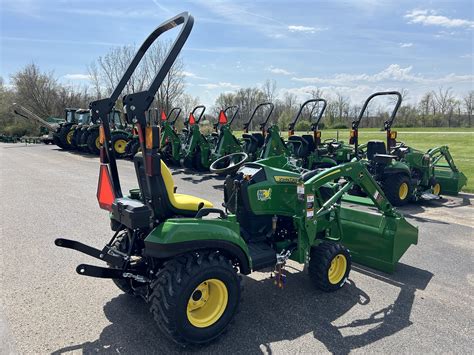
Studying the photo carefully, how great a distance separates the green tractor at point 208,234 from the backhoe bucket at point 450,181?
5.58m

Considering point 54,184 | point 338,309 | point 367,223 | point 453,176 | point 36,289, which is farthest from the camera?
point 54,184

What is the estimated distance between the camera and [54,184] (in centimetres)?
1060

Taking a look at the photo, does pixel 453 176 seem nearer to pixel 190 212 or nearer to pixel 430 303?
pixel 430 303

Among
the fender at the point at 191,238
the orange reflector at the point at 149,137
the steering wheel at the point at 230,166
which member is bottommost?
the fender at the point at 191,238

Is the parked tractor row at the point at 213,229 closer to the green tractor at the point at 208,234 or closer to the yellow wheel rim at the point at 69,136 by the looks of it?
the green tractor at the point at 208,234

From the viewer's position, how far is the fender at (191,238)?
291 cm

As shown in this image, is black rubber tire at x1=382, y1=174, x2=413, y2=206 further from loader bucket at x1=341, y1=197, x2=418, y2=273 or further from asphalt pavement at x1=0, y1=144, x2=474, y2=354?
loader bucket at x1=341, y1=197, x2=418, y2=273

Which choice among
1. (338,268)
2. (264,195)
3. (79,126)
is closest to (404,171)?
(338,268)

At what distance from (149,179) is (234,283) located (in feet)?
3.67

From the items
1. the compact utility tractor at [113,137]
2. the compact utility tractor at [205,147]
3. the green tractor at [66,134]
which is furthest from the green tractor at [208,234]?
the green tractor at [66,134]

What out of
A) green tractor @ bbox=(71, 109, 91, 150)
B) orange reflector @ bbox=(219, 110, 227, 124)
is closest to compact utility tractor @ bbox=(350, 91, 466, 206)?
orange reflector @ bbox=(219, 110, 227, 124)

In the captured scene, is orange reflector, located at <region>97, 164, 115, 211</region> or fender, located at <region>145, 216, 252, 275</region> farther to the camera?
orange reflector, located at <region>97, 164, 115, 211</region>

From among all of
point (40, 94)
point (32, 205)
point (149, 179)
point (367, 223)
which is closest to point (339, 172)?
point (367, 223)

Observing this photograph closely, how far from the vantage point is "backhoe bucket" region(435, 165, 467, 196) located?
30.7 feet
